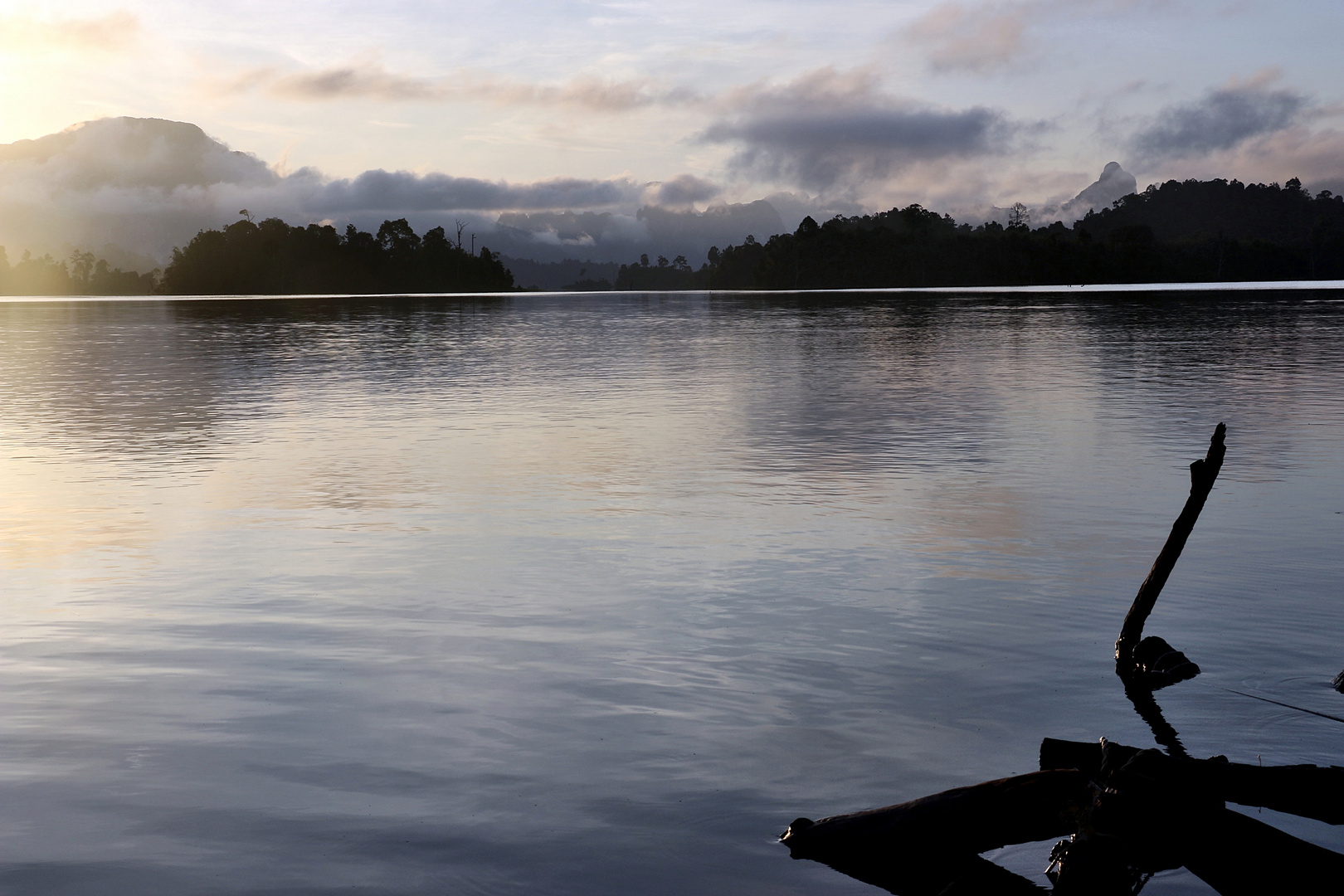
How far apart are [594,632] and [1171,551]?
6.18 meters

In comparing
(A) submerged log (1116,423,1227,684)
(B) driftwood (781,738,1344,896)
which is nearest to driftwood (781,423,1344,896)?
(B) driftwood (781,738,1344,896)

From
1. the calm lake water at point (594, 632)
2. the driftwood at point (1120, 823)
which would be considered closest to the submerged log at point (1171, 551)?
the calm lake water at point (594, 632)

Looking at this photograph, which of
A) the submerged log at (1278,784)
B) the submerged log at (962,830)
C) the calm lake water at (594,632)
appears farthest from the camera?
the calm lake water at (594,632)

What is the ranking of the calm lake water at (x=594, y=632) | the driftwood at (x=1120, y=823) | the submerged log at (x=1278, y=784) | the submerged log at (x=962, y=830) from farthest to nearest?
the calm lake water at (x=594, y=632)
the submerged log at (x=962, y=830)
the submerged log at (x=1278, y=784)
the driftwood at (x=1120, y=823)

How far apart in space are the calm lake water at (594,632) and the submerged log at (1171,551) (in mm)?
381

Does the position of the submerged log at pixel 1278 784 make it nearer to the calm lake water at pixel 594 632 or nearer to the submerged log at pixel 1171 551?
the calm lake water at pixel 594 632

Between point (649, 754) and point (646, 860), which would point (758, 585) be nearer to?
point (649, 754)

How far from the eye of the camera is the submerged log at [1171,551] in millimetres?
11211

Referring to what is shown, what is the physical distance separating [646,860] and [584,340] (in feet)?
271

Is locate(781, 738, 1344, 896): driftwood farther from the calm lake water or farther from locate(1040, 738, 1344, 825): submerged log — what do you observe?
the calm lake water

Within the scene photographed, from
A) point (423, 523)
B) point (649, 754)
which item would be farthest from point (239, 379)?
point (649, 754)

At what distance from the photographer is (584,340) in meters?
89.9

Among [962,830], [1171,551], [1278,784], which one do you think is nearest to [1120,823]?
[962,830]

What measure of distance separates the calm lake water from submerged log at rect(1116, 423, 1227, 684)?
1.25 ft
